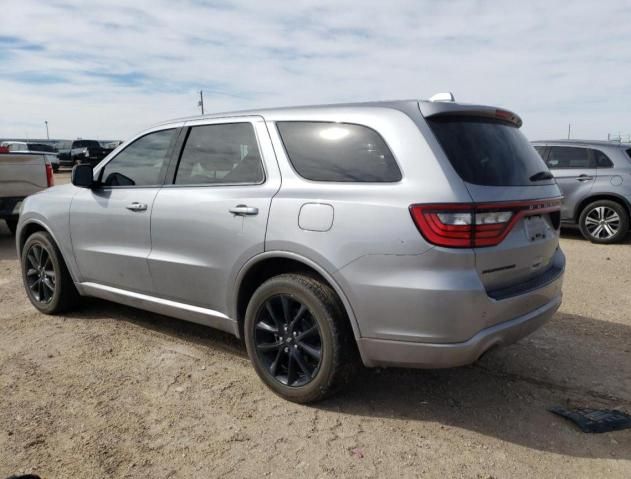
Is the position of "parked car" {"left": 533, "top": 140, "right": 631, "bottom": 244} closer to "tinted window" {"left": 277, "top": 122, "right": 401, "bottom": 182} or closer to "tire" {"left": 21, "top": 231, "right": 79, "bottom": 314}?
"tinted window" {"left": 277, "top": 122, "right": 401, "bottom": 182}

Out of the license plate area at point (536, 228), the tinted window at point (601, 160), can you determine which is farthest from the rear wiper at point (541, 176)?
the tinted window at point (601, 160)

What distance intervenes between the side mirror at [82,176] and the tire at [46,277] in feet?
2.76

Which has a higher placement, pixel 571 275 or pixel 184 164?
pixel 184 164

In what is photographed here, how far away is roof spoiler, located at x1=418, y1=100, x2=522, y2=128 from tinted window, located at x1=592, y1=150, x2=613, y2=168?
6.54 meters

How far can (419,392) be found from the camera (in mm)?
3447

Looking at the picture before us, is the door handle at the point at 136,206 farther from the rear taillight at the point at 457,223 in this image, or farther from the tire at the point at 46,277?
the rear taillight at the point at 457,223

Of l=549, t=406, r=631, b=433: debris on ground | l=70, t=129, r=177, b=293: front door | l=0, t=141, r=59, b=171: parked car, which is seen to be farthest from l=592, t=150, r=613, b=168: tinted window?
l=0, t=141, r=59, b=171: parked car

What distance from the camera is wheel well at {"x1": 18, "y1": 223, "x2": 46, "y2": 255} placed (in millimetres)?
5055

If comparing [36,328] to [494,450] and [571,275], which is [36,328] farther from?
[571,275]

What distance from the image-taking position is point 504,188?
2879 millimetres

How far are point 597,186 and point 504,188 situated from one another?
692 cm

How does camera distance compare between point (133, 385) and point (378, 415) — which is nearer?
point (378, 415)

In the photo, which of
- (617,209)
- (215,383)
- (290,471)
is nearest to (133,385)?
(215,383)

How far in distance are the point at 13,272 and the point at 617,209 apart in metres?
8.88
